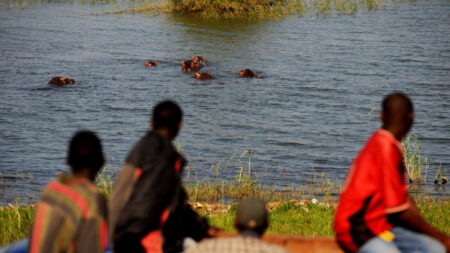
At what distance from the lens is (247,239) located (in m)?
4.54

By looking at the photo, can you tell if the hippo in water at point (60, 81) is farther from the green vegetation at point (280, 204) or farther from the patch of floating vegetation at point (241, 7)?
the patch of floating vegetation at point (241, 7)

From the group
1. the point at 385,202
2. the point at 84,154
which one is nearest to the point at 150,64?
the point at 385,202

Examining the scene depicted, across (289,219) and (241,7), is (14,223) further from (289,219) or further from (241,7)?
(241,7)

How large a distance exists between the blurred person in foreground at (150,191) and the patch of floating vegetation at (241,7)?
31633 millimetres

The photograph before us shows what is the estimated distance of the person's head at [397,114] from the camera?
561 centimetres

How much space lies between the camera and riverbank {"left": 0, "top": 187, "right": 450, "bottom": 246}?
8.99 m

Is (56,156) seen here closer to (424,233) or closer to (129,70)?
(129,70)

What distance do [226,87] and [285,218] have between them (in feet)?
46.2

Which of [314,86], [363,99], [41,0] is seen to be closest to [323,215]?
[363,99]

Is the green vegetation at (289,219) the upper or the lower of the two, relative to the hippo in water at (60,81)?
upper

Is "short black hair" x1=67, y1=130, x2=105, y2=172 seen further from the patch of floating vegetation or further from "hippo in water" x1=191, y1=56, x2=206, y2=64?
the patch of floating vegetation

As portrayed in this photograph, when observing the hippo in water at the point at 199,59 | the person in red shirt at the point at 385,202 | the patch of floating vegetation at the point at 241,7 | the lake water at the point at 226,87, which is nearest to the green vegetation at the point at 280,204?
the lake water at the point at 226,87

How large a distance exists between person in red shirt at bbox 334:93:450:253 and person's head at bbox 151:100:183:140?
52.0 inches

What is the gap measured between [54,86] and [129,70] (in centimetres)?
336
